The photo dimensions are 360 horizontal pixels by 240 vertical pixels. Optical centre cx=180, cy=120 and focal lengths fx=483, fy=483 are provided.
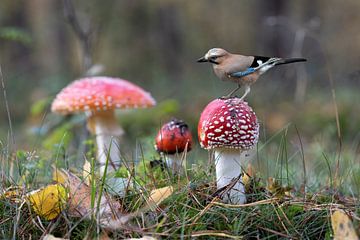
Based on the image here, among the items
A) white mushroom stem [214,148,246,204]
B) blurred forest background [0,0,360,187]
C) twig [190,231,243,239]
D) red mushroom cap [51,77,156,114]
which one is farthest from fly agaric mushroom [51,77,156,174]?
blurred forest background [0,0,360,187]

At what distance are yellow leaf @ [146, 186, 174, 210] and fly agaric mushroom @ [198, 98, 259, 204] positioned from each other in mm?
240

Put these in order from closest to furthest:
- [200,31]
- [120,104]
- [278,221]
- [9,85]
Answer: [278,221], [120,104], [9,85], [200,31]

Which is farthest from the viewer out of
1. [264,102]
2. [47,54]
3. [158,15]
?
[47,54]

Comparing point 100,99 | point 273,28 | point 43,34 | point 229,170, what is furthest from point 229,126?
point 43,34

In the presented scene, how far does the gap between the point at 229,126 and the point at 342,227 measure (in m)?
0.56

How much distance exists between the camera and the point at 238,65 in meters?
1.94

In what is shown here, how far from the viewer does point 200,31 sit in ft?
57.9

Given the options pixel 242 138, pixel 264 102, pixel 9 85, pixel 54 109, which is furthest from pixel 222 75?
pixel 9 85

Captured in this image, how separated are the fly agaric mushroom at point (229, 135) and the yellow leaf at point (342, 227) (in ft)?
1.43

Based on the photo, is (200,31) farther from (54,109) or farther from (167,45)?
(54,109)

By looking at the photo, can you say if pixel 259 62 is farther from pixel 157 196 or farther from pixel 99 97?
pixel 99 97

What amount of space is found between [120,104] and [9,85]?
9.49m

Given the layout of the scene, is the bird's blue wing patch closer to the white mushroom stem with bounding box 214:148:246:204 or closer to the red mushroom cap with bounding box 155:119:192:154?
the white mushroom stem with bounding box 214:148:246:204

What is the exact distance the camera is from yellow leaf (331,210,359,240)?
60.6 inches
